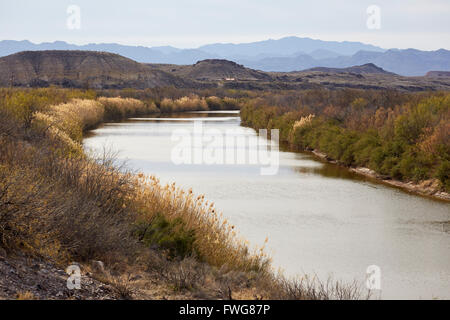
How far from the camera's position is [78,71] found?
12369 centimetres

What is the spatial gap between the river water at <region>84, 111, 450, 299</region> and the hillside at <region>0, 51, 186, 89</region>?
3323 inches

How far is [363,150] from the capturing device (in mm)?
29469

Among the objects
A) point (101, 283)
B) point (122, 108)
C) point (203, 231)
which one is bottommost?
point (122, 108)

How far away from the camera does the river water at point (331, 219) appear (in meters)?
13.7

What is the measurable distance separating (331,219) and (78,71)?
112 meters

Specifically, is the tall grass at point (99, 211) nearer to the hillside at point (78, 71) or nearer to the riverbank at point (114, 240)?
the riverbank at point (114, 240)

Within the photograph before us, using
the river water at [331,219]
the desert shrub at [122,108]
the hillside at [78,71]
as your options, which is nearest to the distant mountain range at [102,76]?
the hillside at [78,71]

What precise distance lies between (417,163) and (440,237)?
28.5 feet

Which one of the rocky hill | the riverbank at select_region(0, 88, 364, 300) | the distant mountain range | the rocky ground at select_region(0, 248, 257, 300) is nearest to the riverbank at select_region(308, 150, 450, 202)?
the riverbank at select_region(0, 88, 364, 300)

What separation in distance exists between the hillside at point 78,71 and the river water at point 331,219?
84414 mm

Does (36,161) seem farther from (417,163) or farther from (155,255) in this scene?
(417,163)

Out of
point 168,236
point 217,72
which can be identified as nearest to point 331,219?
point 168,236

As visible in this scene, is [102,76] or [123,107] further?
[102,76]

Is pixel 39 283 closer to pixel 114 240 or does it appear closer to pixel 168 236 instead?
pixel 114 240
